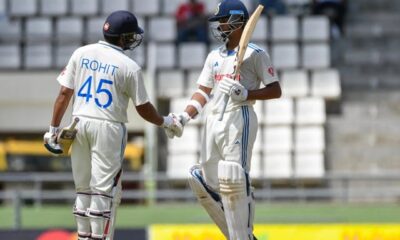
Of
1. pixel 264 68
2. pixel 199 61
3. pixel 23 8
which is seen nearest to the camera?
pixel 264 68

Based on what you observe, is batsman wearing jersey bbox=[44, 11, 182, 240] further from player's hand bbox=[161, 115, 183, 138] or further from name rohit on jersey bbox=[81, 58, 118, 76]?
player's hand bbox=[161, 115, 183, 138]

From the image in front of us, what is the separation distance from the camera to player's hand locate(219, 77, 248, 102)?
7.07 m

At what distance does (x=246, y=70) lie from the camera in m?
7.34

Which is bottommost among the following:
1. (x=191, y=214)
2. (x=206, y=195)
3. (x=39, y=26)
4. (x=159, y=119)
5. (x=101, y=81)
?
(x=191, y=214)

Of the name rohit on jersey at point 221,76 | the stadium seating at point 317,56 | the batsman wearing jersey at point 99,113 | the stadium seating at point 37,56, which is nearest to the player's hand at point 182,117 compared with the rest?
the batsman wearing jersey at point 99,113

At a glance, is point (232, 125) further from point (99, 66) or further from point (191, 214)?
point (191, 214)

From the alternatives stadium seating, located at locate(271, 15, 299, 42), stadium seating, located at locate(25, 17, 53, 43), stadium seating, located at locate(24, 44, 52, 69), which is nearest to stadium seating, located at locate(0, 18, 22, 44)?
stadium seating, located at locate(25, 17, 53, 43)

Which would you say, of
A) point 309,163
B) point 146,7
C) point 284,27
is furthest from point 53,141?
point 146,7

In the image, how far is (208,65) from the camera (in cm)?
747

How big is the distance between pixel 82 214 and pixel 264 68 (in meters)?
1.47

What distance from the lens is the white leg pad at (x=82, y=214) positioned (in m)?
7.25

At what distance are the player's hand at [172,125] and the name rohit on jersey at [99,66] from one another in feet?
1.59

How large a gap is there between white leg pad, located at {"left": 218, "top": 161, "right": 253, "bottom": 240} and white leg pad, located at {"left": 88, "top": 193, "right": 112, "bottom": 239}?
2.40ft

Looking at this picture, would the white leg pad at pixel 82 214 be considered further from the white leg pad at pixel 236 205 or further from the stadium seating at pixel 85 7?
the stadium seating at pixel 85 7
